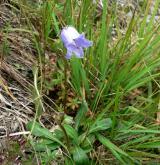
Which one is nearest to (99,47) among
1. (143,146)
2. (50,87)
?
(50,87)

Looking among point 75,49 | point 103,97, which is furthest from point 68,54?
point 103,97

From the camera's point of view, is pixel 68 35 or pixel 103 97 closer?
pixel 68 35

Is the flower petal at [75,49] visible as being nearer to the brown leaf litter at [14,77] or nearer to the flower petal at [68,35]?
the flower petal at [68,35]

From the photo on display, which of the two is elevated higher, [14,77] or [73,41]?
[73,41]

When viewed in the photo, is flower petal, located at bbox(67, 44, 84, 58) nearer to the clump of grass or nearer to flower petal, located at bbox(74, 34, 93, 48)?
flower petal, located at bbox(74, 34, 93, 48)

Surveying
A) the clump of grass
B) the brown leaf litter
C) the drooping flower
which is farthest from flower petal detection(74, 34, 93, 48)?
the brown leaf litter

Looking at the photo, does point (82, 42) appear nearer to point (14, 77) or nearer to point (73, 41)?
point (73, 41)

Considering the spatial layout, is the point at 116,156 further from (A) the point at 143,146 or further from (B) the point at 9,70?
(B) the point at 9,70
